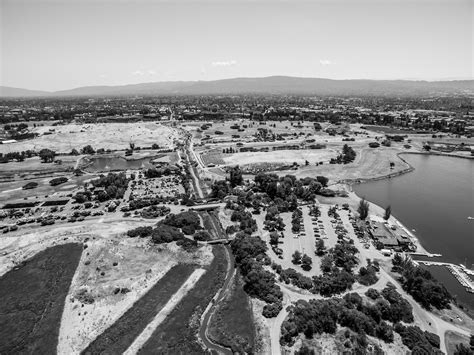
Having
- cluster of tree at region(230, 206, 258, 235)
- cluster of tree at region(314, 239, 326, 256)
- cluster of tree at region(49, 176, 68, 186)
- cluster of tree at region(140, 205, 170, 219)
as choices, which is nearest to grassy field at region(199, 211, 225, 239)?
cluster of tree at region(230, 206, 258, 235)

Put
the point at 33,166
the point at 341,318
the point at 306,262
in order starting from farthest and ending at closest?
the point at 33,166 → the point at 306,262 → the point at 341,318

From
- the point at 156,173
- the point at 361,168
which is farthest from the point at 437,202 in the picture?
the point at 156,173

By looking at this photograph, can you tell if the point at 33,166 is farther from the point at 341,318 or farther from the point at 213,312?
the point at 341,318

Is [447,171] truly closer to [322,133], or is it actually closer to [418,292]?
[322,133]

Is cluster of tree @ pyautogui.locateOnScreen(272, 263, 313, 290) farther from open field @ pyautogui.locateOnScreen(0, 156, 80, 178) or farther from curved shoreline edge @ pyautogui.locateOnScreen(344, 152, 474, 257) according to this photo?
open field @ pyautogui.locateOnScreen(0, 156, 80, 178)

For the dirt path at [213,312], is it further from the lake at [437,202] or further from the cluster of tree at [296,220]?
the lake at [437,202]

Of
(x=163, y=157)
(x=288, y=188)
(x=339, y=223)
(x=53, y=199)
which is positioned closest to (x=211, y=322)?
(x=339, y=223)
